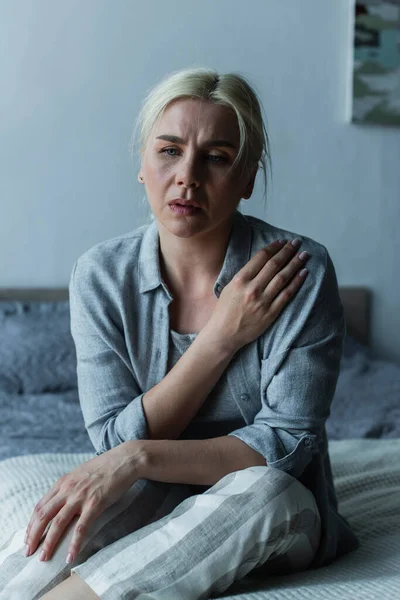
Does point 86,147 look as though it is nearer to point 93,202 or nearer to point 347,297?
point 93,202

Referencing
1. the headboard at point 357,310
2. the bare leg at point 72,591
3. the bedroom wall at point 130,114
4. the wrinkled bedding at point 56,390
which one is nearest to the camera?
the bare leg at point 72,591

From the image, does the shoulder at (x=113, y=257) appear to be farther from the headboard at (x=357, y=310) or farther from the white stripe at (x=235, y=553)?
the headboard at (x=357, y=310)

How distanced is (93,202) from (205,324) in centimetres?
158

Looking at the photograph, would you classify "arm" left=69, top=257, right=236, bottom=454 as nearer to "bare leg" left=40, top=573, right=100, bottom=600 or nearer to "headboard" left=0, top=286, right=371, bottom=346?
"bare leg" left=40, top=573, right=100, bottom=600

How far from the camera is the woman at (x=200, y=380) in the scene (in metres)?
1.12

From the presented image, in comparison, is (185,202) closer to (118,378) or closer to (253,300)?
(253,300)

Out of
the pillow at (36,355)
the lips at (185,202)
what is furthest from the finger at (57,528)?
the pillow at (36,355)

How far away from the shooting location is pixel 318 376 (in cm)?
129

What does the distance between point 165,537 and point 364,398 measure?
4.92 ft

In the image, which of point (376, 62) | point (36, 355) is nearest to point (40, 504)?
point (36, 355)

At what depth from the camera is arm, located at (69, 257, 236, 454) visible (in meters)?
1.30

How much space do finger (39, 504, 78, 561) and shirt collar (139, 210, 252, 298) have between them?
15.4 inches

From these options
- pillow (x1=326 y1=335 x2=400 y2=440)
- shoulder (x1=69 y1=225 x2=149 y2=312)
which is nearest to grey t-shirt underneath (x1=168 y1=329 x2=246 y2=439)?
shoulder (x1=69 y1=225 x2=149 y2=312)

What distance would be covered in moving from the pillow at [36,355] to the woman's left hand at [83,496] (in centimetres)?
126
